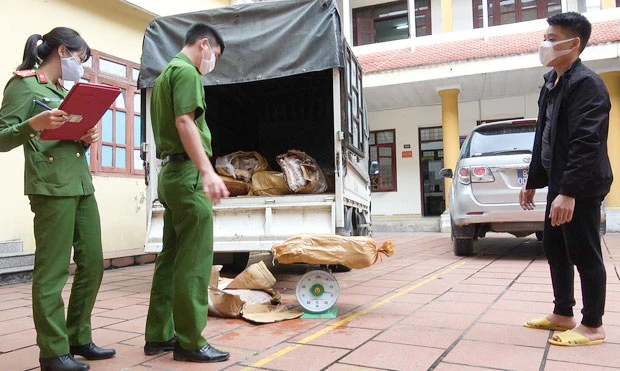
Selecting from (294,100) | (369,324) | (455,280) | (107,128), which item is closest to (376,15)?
(294,100)

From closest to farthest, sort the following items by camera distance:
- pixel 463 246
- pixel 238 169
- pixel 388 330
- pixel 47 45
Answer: pixel 47 45 < pixel 388 330 < pixel 238 169 < pixel 463 246

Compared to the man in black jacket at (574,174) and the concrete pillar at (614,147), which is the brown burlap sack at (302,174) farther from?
the concrete pillar at (614,147)

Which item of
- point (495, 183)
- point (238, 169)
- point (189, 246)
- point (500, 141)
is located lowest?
point (189, 246)

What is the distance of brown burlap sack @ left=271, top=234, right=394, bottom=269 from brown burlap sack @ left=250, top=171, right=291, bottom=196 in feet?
5.53

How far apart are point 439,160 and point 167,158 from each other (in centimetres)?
1318

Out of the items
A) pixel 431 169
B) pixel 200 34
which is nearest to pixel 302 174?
pixel 200 34

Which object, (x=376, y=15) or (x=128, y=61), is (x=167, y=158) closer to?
(x=128, y=61)

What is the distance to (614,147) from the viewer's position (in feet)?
35.9

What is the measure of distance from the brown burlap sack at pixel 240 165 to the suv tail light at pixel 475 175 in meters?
2.56

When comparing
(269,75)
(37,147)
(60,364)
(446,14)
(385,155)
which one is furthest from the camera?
(385,155)

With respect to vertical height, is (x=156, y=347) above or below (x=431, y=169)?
below

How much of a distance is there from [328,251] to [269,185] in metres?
1.91

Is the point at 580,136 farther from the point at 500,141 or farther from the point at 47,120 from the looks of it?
the point at 500,141

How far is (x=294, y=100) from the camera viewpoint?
23.4 feet
